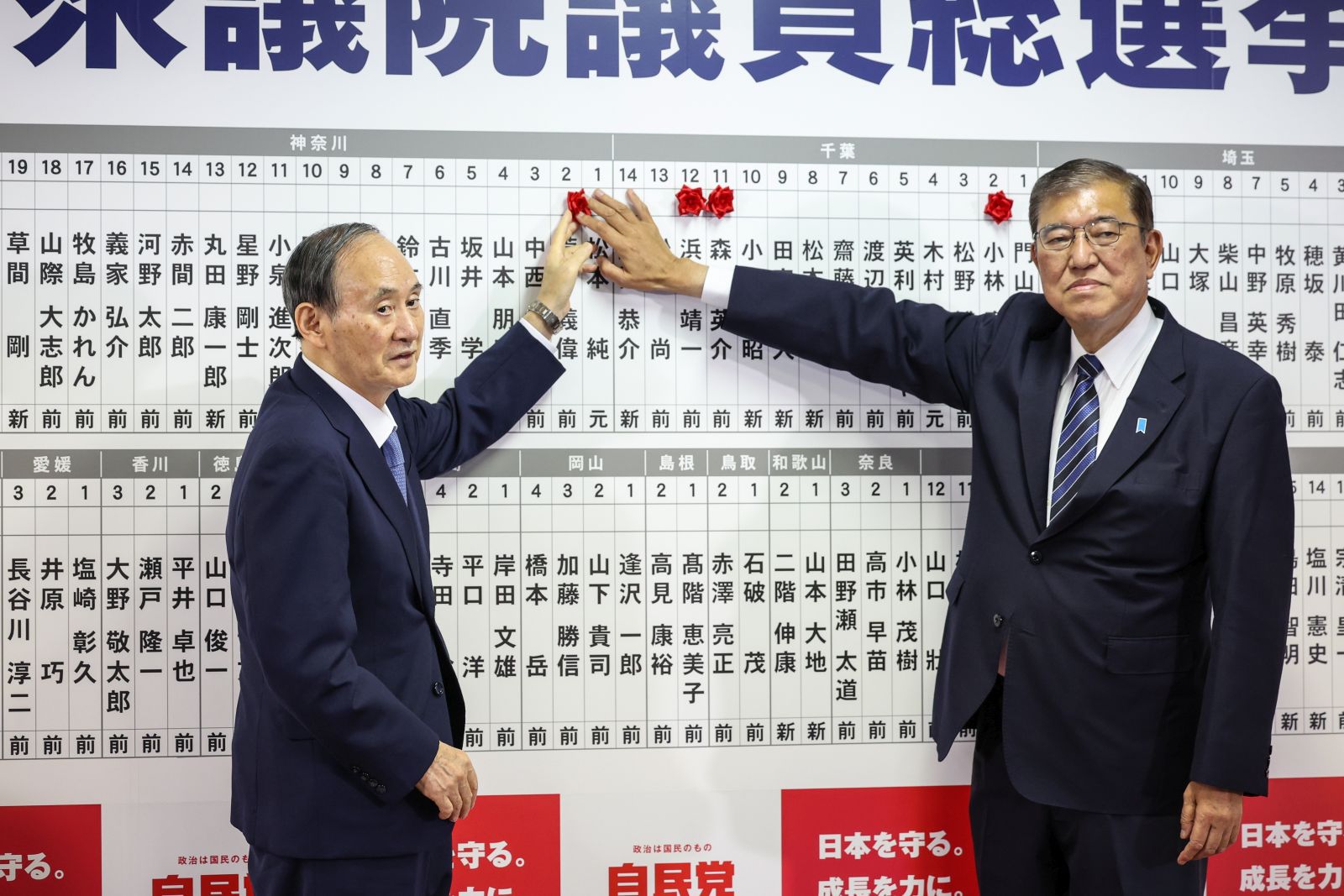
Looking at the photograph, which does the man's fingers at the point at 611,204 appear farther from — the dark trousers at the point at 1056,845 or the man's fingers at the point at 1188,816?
the man's fingers at the point at 1188,816

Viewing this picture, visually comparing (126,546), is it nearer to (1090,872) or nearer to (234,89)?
(234,89)

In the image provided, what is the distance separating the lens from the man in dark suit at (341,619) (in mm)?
1372

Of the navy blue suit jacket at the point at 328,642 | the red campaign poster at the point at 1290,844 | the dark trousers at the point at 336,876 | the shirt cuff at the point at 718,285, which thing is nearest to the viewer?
the navy blue suit jacket at the point at 328,642

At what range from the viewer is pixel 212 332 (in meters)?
1.97

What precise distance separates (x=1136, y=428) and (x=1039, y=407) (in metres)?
0.16

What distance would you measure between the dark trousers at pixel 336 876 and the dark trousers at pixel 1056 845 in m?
0.98

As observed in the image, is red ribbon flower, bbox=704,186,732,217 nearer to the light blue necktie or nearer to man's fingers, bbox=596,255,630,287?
man's fingers, bbox=596,255,630,287

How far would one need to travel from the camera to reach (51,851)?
77.7 inches

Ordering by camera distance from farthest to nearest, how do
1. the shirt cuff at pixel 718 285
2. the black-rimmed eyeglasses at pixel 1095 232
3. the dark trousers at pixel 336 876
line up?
the shirt cuff at pixel 718 285, the black-rimmed eyeglasses at pixel 1095 232, the dark trousers at pixel 336 876

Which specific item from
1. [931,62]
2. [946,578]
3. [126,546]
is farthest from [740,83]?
[126,546]

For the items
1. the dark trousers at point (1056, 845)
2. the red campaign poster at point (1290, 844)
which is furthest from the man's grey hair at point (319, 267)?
the red campaign poster at point (1290, 844)

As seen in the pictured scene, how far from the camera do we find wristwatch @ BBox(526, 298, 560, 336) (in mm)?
1937

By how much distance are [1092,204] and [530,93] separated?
109cm

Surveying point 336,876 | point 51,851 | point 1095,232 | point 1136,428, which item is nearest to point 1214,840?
point 1136,428
